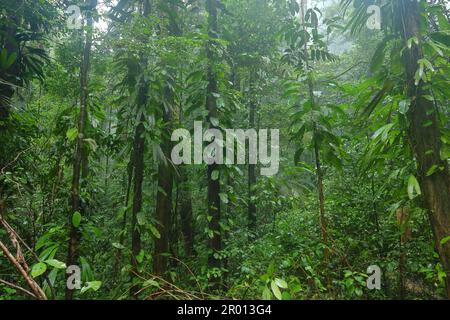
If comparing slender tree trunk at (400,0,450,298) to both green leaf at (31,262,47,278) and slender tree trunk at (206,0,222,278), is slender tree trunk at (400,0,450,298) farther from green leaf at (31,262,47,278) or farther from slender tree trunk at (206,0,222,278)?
green leaf at (31,262,47,278)

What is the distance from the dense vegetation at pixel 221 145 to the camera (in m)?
2.14

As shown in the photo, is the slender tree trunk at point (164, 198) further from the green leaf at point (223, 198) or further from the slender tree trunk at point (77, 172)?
the slender tree trunk at point (77, 172)

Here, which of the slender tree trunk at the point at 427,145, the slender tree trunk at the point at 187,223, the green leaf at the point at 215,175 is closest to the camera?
the slender tree trunk at the point at 427,145

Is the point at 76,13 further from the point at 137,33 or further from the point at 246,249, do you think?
the point at 246,249

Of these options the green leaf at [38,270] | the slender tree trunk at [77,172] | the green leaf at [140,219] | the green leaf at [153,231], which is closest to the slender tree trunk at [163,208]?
the green leaf at [153,231]

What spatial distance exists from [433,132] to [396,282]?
8.18ft

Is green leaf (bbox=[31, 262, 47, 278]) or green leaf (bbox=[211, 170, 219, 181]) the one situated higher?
green leaf (bbox=[211, 170, 219, 181])

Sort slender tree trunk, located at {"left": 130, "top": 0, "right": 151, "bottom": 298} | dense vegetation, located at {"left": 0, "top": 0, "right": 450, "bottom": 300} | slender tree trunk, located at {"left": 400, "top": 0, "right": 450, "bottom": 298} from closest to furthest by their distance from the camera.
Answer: slender tree trunk, located at {"left": 400, "top": 0, "right": 450, "bottom": 298}, dense vegetation, located at {"left": 0, "top": 0, "right": 450, "bottom": 300}, slender tree trunk, located at {"left": 130, "top": 0, "right": 151, "bottom": 298}

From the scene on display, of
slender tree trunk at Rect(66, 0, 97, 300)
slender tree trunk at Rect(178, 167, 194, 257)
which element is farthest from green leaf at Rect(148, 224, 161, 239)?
slender tree trunk at Rect(178, 167, 194, 257)

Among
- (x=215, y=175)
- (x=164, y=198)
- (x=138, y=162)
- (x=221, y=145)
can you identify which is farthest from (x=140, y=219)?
(x=221, y=145)

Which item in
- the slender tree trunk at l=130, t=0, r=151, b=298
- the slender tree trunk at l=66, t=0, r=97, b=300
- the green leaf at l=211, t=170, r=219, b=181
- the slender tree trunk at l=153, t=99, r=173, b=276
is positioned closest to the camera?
the slender tree trunk at l=66, t=0, r=97, b=300

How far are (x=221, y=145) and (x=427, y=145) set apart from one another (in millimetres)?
2029

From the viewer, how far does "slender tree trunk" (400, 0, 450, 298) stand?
6.32 feet

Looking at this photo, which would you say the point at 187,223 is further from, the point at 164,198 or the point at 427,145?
the point at 427,145
